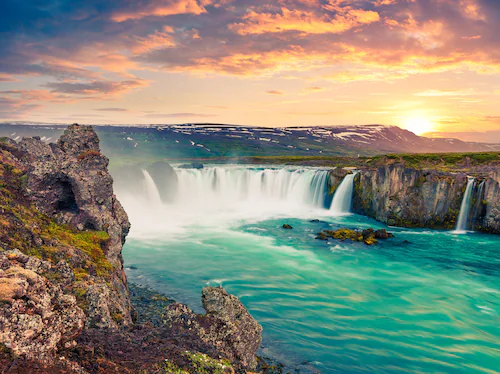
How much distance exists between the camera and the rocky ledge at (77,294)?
6.11m

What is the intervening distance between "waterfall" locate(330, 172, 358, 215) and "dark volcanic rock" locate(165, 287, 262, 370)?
4493 cm

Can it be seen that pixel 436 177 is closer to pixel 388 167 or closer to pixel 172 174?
pixel 388 167

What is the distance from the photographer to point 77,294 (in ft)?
29.7

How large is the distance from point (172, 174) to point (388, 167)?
37301mm

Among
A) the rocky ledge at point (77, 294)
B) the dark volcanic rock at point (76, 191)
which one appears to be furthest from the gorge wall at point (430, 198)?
the dark volcanic rock at point (76, 191)

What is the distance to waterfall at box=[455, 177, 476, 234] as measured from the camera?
1686 inches

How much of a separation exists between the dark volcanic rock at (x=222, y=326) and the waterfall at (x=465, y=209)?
40.6 metres

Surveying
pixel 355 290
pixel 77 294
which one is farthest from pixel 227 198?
pixel 77 294

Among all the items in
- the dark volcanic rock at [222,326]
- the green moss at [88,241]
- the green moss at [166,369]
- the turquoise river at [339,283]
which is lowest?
the turquoise river at [339,283]

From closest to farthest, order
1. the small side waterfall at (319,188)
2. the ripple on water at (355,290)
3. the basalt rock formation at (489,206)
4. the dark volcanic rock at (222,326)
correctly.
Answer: the dark volcanic rock at (222,326)
the ripple on water at (355,290)
the basalt rock formation at (489,206)
the small side waterfall at (319,188)

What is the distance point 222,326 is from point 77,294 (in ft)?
14.2

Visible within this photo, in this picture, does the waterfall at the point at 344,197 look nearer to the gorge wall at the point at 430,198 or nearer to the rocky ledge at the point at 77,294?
the gorge wall at the point at 430,198

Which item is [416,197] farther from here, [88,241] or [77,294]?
[77,294]

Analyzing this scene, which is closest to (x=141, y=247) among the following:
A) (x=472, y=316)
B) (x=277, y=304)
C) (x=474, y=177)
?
(x=277, y=304)
